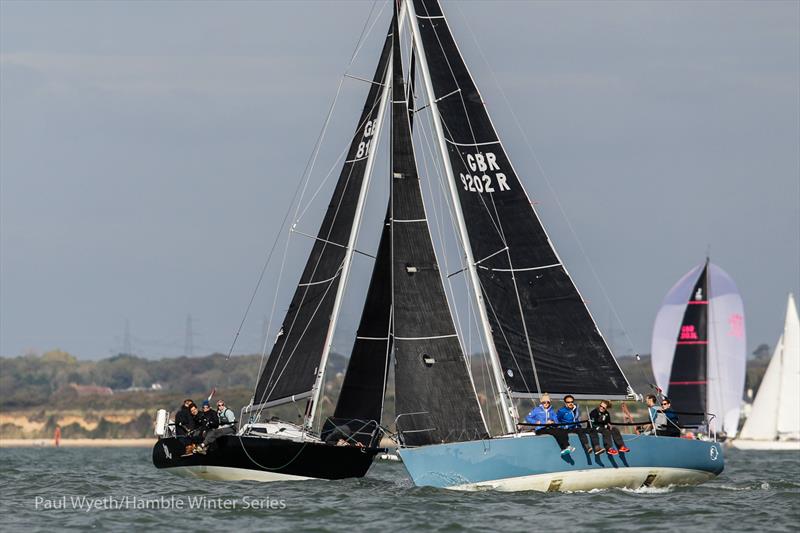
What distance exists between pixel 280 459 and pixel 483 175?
23.8 ft

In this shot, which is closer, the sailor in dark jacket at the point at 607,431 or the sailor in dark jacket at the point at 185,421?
the sailor in dark jacket at the point at 607,431

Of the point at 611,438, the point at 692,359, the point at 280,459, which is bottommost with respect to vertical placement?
the point at 280,459

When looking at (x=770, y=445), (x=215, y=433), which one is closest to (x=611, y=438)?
(x=215, y=433)

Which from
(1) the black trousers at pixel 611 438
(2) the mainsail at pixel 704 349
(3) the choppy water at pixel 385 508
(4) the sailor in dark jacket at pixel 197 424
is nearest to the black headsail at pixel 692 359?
(2) the mainsail at pixel 704 349

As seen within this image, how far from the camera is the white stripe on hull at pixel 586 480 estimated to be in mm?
28234

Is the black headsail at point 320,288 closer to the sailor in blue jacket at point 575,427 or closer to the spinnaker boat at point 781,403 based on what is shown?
the sailor in blue jacket at point 575,427

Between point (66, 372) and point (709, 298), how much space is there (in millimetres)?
129091

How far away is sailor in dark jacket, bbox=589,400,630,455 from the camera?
93.2 feet

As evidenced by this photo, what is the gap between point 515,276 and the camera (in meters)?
30.4

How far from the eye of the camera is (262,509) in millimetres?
26484

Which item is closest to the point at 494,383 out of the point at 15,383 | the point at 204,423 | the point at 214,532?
the point at 204,423

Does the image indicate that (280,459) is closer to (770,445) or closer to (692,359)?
(692,359)

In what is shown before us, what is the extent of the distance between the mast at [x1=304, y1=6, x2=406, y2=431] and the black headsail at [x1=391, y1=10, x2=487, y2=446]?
2.74m

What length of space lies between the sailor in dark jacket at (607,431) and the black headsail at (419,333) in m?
2.18
